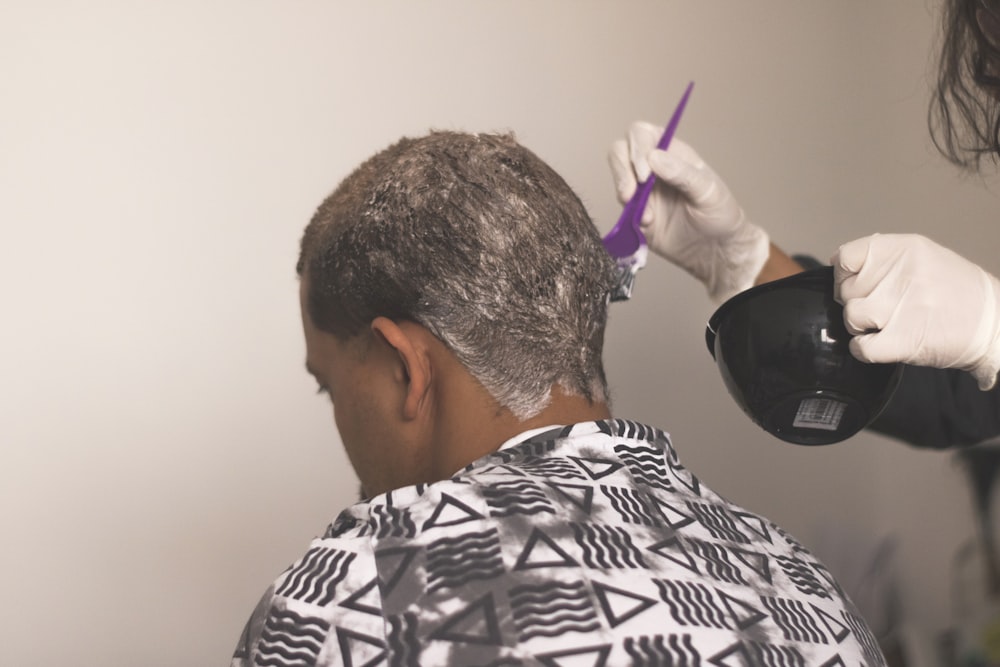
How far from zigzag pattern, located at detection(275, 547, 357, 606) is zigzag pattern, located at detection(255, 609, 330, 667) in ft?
0.05

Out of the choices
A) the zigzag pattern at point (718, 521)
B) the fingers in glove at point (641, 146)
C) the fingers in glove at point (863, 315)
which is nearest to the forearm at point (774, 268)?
the fingers in glove at point (641, 146)

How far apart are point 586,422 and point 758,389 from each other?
224 mm

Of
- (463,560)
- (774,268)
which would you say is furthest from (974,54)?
(463,560)

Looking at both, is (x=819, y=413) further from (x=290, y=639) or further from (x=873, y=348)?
(x=290, y=639)

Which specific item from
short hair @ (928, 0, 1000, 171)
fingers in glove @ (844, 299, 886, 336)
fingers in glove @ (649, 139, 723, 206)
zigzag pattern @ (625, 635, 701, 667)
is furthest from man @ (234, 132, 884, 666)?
short hair @ (928, 0, 1000, 171)

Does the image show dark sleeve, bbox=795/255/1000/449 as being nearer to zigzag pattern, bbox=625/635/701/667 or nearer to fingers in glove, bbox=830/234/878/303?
fingers in glove, bbox=830/234/878/303

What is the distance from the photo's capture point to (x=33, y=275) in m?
1.33

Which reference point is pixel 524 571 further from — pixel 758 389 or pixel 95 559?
pixel 95 559

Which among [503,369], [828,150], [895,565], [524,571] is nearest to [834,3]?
[828,150]

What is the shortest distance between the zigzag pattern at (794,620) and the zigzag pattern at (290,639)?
1.25 ft

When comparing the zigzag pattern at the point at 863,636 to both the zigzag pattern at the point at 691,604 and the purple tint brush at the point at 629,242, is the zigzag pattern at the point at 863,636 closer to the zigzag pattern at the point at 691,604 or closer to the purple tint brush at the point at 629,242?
the zigzag pattern at the point at 691,604

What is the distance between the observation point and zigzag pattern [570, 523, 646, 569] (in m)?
0.76

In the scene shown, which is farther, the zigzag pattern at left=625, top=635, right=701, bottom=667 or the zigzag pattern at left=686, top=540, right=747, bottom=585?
the zigzag pattern at left=686, top=540, right=747, bottom=585

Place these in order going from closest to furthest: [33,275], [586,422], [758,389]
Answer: [586,422] < [758,389] < [33,275]
